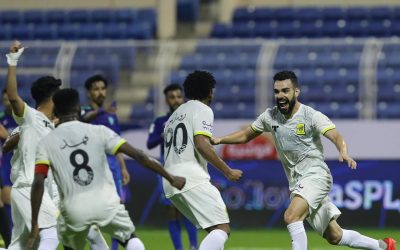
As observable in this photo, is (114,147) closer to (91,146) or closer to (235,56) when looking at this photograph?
(91,146)

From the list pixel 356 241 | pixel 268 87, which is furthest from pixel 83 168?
pixel 268 87

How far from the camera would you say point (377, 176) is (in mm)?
18984

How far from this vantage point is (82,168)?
30.2 feet

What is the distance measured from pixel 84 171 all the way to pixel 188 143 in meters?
2.02

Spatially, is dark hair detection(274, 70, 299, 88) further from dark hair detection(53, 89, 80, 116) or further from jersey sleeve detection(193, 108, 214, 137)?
dark hair detection(53, 89, 80, 116)

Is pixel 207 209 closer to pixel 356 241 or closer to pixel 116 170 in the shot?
pixel 356 241

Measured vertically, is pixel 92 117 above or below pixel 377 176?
above

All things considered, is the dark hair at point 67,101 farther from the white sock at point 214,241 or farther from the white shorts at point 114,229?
the white sock at point 214,241

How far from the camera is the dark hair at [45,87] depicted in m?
10.7

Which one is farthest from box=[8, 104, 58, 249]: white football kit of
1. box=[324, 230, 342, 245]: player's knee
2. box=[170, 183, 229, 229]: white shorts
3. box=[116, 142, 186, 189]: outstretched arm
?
box=[324, 230, 342, 245]: player's knee

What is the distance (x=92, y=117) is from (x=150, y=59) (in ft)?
24.1

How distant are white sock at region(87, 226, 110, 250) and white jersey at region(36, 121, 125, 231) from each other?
13 centimetres

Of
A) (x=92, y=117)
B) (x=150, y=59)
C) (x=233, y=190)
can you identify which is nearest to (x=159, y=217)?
(x=233, y=190)

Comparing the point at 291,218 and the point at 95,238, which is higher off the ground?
the point at 95,238
